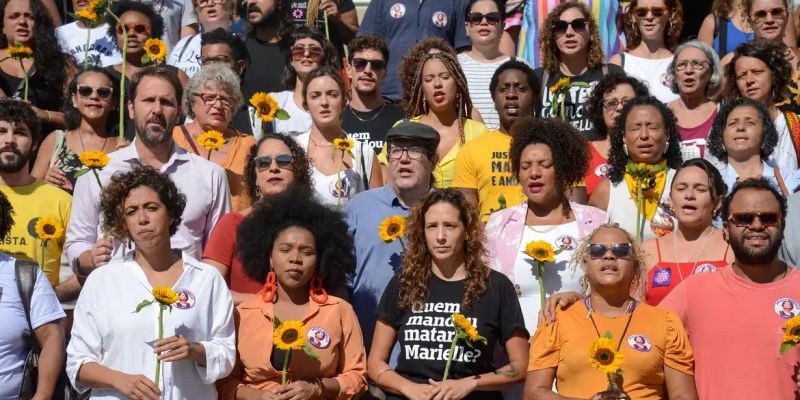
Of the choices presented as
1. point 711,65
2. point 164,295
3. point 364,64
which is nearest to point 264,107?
point 364,64

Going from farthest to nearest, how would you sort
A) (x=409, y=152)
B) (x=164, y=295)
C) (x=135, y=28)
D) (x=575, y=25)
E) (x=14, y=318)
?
(x=135, y=28), (x=575, y=25), (x=409, y=152), (x=14, y=318), (x=164, y=295)

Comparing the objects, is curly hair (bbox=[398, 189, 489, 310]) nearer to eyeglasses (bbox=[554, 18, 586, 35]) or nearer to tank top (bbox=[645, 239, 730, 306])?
tank top (bbox=[645, 239, 730, 306])

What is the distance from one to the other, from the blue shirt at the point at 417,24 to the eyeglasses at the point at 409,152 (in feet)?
10.3

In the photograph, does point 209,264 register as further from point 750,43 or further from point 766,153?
point 750,43

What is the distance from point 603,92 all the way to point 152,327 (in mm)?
4071

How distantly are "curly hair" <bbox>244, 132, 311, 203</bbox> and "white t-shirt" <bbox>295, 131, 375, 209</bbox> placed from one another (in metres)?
0.28

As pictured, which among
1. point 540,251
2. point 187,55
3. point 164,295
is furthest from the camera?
point 187,55

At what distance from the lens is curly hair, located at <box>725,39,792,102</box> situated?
34.1ft

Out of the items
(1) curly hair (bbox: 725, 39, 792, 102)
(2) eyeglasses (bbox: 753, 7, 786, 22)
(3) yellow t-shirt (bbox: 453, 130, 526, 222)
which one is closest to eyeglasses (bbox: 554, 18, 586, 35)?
(1) curly hair (bbox: 725, 39, 792, 102)

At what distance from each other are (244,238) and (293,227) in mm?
291

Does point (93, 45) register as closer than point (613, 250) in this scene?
No

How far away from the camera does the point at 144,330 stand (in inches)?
296

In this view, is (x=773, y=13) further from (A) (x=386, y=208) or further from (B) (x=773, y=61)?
(A) (x=386, y=208)

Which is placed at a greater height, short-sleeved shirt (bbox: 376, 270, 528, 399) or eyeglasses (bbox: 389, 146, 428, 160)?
eyeglasses (bbox: 389, 146, 428, 160)
